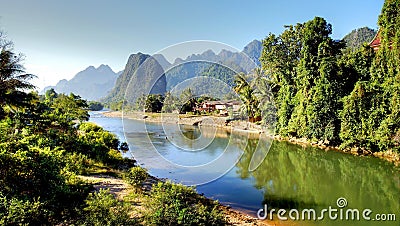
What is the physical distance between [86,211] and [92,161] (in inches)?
244

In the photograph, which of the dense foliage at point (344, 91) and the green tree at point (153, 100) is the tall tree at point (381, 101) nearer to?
the dense foliage at point (344, 91)

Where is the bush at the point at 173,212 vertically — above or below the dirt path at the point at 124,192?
above

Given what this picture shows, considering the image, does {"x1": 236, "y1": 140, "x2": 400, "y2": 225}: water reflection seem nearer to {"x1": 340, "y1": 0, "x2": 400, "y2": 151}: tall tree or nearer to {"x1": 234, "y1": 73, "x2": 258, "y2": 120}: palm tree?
{"x1": 340, "y1": 0, "x2": 400, "y2": 151}: tall tree

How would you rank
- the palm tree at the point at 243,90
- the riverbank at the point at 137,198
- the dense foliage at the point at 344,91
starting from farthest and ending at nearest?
1. the dense foliage at the point at 344,91
2. the palm tree at the point at 243,90
3. the riverbank at the point at 137,198

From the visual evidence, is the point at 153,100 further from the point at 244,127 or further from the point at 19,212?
the point at 244,127

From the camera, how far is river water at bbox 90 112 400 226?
9.04 m

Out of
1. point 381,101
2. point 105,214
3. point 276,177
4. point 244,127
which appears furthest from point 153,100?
point 244,127

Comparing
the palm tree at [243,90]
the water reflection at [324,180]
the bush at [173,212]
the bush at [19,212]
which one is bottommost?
the water reflection at [324,180]

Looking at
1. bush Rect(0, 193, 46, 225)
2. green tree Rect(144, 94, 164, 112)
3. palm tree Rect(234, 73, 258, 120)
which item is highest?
palm tree Rect(234, 73, 258, 120)

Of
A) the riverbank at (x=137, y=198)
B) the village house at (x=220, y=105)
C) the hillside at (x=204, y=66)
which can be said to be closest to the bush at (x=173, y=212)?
the riverbank at (x=137, y=198)

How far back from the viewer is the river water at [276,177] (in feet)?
29.7

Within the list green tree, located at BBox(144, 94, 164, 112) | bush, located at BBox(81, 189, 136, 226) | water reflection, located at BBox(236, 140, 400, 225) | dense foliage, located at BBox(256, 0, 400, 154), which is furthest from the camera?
dense foliage, located at BBox(256, 0, 400, 154)

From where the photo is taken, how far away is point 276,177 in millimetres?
13398

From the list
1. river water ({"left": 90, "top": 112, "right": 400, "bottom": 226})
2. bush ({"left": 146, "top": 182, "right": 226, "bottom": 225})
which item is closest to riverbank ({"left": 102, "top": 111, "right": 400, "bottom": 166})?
river water ({"left": 90, "top": 112, "right": 400, "bottom": 226})
